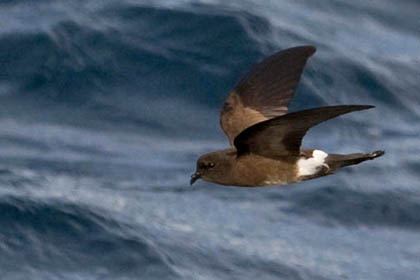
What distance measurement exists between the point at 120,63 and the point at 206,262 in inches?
111

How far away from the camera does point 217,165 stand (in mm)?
8812

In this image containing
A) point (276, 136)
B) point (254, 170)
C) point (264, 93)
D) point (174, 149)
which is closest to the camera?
point (276, 136)

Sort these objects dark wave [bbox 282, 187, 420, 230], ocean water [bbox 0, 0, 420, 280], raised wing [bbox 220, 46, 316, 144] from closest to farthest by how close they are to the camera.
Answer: raised wing [bbox 220, 46, 316, 144], ocean water [bbox 0, 0, 420, 280], dark wave [bbox 282, 187, 420, 230]

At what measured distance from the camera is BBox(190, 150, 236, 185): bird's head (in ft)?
28.8

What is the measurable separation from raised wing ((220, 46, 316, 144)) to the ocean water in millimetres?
1756

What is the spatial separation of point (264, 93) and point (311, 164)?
108cm

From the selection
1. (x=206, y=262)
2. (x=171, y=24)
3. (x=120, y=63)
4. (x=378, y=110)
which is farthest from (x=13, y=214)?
(x=378, y=110)

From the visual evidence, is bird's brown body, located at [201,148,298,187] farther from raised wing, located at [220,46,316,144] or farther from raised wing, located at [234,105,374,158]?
raised wing, located at [220,46,316,144]

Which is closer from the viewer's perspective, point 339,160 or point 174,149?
point 339,160

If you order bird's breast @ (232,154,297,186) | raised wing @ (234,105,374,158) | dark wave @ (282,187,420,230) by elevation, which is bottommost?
dark wave @ (282,187,420,230)

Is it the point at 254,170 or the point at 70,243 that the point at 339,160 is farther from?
the point at 70,243

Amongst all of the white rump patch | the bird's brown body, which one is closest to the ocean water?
the bird's brown body

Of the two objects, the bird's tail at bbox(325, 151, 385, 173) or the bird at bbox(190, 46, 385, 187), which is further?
the bird's tail at bbox(325, 151, 385, 173)

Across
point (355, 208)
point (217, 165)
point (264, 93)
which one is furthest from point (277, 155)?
point (355, 208)
